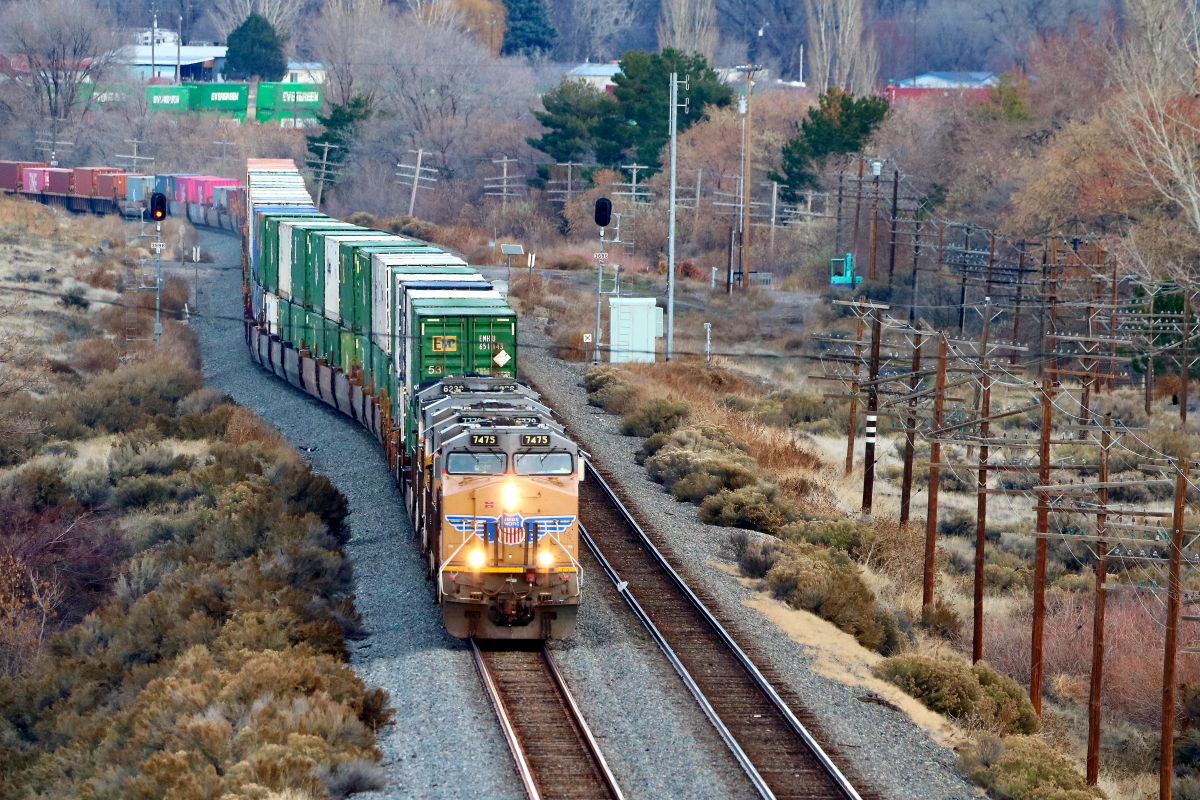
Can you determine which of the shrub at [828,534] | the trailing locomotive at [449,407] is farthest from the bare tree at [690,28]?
the shrub at [828,534]

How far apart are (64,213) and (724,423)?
68782 mm

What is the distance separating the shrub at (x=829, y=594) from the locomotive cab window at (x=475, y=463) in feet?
21.3

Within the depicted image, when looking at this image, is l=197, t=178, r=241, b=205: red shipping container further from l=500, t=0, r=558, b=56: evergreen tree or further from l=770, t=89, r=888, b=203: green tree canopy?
l=500, t=0, r=558, b=56: evergreen tree

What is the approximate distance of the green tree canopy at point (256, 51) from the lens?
14850 cm

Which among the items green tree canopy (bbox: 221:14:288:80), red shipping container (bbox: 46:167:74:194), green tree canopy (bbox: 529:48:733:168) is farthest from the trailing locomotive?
green tree canopy (bbox: 221:14:288:80)

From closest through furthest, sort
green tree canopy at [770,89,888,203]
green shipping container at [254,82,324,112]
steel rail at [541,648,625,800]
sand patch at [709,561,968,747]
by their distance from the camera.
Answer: steel rail at [541,648,625,800]
sand patch at [709,561,968,747]
green tree canopy at [770,89,888,203]
green shipping container at [254,82,324,112]

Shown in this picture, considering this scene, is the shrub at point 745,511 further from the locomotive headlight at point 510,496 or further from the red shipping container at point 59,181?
the red shipping container at point 59,181

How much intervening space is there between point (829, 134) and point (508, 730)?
68876 mm

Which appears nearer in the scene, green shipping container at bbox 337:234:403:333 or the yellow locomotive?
the yellow locomotive

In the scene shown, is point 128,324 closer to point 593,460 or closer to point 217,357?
point 217,357

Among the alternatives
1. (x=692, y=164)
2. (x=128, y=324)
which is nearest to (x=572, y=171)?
(x=692, y=164)

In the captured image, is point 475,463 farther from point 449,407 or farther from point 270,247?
point 270,247

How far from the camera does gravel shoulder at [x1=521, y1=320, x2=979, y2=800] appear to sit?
1739 centimetres

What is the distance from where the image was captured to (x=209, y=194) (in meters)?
89.8
